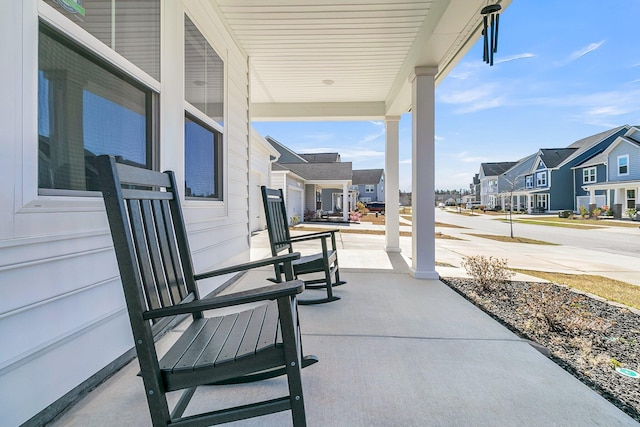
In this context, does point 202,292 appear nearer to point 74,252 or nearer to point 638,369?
point 74,252

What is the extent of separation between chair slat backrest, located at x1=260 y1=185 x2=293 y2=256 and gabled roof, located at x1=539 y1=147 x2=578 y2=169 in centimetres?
3062

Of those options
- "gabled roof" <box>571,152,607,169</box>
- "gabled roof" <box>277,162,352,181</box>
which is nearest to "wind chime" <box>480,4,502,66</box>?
"gabled roof" <box>277,162,352,181</box>

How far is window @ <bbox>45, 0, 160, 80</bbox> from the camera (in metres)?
1.60

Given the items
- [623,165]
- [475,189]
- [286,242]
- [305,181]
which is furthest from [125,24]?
[475,189]

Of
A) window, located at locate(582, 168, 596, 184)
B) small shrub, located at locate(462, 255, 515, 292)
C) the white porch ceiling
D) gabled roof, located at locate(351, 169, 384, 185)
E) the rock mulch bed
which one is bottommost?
the rock mulch bed

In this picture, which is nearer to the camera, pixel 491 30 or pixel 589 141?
pixel 491 30

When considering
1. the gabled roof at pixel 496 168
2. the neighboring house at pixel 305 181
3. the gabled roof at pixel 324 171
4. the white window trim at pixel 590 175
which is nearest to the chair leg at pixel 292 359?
the neighboring house at pixel 305 181

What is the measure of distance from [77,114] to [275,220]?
1833mm

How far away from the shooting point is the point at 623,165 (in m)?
19.5

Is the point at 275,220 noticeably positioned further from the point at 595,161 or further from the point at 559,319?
the point at 595,161

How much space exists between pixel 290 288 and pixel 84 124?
1.40m

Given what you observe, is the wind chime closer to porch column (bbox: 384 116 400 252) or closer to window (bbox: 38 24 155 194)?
window (bbox: 38 24 155 194)

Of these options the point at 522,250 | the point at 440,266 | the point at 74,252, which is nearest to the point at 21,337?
the point at 74,252

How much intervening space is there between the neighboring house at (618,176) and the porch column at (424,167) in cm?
2000
